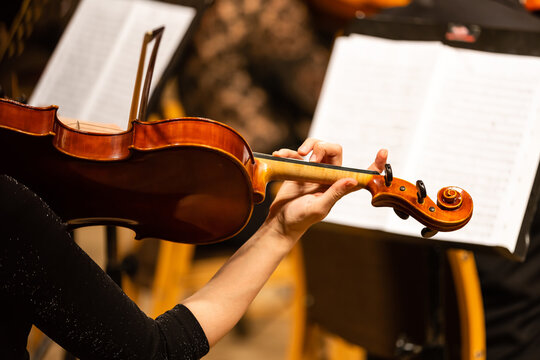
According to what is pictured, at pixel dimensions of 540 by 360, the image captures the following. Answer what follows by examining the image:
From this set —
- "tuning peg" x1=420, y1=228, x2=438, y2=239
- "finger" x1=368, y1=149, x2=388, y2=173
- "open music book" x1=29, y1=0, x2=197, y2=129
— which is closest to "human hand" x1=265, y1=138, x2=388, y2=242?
"finger" x1=368, y1=149, x2=388, y2=173

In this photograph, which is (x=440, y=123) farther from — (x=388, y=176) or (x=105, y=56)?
(x=105, y=56)

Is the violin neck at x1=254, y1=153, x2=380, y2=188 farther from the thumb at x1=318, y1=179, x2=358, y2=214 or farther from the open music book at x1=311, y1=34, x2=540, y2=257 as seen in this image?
the open music book at x1=311, y1=34, x2=540, y2=257

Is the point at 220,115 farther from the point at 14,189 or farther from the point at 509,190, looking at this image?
the point at 14,189

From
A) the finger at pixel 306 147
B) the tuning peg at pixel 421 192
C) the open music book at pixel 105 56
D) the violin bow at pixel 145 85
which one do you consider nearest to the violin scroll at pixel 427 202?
the tuning peg at pixel 421 192

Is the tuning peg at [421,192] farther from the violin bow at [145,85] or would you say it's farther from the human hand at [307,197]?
the violin bow at [145,85]

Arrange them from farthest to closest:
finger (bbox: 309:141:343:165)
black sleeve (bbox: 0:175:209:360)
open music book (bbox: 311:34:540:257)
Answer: open music book (bbox: 311:34:540:257) → finger (bbox: 309:141:343:165) → black sleeve (bbox: 0:175:209:360)

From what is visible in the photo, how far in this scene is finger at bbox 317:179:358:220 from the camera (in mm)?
891

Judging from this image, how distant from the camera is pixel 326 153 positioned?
Answer: 97 centimetres

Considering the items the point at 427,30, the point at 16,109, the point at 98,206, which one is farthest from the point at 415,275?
the point at 16,109

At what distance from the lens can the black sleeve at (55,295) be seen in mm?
732

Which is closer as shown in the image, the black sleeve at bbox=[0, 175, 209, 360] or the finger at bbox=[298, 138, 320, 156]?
the black sleeve at bbox=[0, 175, 209, 360]

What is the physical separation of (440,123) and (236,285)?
0.50 meters

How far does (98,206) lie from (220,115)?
207 cm

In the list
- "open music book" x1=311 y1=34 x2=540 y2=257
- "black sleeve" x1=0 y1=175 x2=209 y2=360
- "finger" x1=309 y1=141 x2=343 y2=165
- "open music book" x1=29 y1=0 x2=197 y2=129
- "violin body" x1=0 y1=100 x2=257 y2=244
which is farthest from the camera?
"open music book" x1=29 y1=0 x2=197 y2=129
